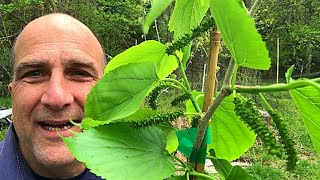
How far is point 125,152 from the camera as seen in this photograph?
57 centimetres

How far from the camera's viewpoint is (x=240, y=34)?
445 millimetres

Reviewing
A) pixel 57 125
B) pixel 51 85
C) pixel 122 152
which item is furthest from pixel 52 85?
pixel 122 152

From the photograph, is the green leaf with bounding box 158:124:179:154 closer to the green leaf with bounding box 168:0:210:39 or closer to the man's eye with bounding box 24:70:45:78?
the green leaf with bounding box 168:0:210:39

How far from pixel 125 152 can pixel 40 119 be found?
0.59 meters

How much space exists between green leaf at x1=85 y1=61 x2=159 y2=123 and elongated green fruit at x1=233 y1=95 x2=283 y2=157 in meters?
0.12

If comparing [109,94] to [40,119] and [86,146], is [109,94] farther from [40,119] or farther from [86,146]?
[40,119]

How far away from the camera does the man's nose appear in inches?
41.0

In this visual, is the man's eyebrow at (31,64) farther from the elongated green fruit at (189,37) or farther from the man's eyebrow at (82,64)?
the elongated green fruit at (189,37)

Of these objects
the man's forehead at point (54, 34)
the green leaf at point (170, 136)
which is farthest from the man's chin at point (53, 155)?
the green leaf at point (170, 136)

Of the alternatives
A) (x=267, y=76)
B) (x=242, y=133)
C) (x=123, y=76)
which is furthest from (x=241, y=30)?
(x=267, y=76)

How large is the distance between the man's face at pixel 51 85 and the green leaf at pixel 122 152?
466 mm

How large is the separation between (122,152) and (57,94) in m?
0.52

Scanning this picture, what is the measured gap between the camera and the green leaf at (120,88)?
0.57 metres

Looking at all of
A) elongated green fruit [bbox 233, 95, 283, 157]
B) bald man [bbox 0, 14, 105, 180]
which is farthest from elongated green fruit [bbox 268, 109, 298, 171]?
bald man [bbox 0, 14, 105, 180]
